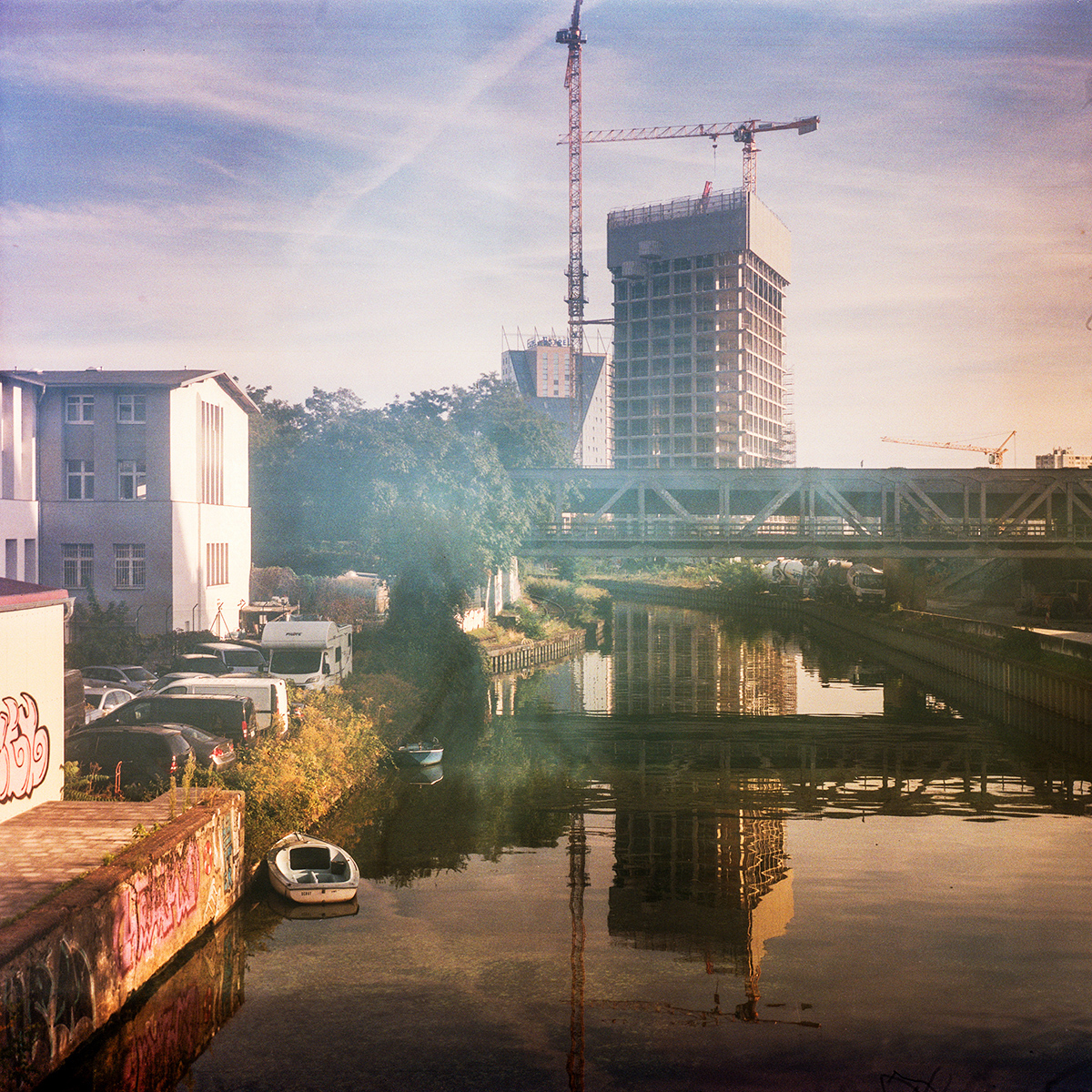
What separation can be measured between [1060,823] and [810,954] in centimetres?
1361

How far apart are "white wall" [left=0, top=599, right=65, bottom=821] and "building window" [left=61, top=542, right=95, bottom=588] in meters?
26.5

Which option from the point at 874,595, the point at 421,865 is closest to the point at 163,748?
the point at 421,865

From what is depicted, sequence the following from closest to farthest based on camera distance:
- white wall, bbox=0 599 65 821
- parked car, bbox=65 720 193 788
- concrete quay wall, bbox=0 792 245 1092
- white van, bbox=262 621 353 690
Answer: concrete quay wall, bbox=0 792 245 1092
white wall, bbox=0 599 65 821
parked car, bbox=65 720 193 788
white van, bbox=262 621 353 690

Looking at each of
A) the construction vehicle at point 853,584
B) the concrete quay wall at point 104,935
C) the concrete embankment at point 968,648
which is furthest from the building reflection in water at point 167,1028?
the construction vehicle at point 853,584

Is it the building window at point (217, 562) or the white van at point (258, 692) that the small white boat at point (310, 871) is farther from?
the building window at point (217, 562)

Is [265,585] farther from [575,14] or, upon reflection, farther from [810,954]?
[575,14]

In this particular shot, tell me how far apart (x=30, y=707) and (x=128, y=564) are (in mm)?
27542

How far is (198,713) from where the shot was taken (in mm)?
Result: 25859

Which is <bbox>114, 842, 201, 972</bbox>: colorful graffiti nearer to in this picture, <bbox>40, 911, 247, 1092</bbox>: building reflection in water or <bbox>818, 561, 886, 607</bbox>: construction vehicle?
<bbox>40, 911, 247, 1092</bbox>: building reflection in water

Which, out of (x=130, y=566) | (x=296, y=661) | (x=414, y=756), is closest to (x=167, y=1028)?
(x=414, y=756)

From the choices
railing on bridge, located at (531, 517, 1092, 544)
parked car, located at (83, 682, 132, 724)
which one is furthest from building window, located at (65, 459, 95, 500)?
railing on bridge, located at (531, 517, 1092, 544)

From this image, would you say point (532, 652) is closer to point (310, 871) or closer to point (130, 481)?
point (130, 481)

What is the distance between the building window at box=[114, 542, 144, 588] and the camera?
43.5 meters

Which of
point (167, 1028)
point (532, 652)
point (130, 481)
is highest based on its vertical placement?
point (130, 481)
